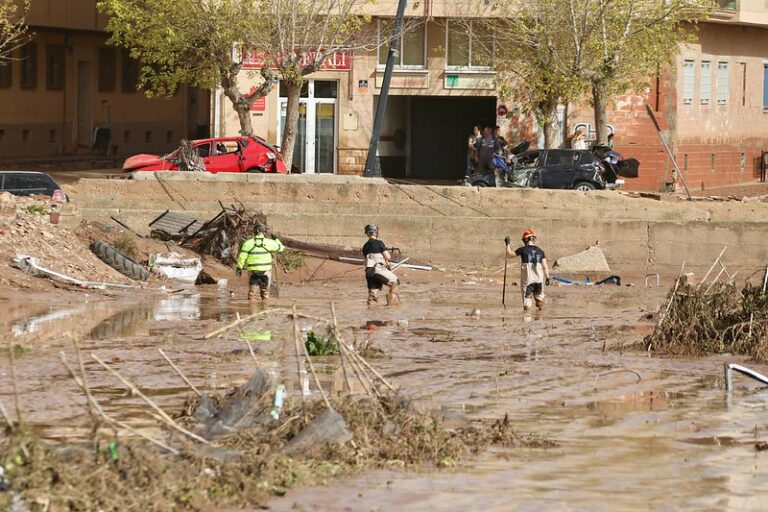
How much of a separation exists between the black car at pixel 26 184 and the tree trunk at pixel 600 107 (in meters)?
14.2

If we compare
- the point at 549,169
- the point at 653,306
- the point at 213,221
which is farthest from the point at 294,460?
the point at 549,169

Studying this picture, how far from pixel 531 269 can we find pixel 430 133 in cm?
2292

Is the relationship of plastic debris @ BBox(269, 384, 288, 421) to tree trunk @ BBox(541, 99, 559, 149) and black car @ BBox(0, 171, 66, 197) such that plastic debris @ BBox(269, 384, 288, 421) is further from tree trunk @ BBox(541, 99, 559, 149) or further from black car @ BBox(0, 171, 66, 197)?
tree trunk @ BBox(541, 99, 559, 149)

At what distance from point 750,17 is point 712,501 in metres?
36.9

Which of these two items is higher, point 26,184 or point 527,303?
point 26,184

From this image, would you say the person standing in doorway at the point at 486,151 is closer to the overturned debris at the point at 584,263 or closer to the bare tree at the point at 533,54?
the bare tree at the point at 533,54

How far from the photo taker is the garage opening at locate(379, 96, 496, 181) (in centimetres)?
4509

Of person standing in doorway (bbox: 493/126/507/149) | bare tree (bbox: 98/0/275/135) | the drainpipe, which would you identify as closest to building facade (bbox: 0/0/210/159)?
the drainpipe

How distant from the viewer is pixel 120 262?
25.9 metres

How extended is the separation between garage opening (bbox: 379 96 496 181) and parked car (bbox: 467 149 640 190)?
932cm

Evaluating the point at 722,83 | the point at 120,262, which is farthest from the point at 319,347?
the point at 722,83

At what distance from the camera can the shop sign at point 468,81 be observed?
Result: 4272 centimetres

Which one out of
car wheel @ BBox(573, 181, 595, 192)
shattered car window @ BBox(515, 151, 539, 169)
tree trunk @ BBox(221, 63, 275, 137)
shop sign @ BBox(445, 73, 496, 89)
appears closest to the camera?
car wheel @ BBox(573, 181, 595, 192)

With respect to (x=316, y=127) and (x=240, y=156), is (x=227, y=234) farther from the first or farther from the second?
(x=316, y=127)
